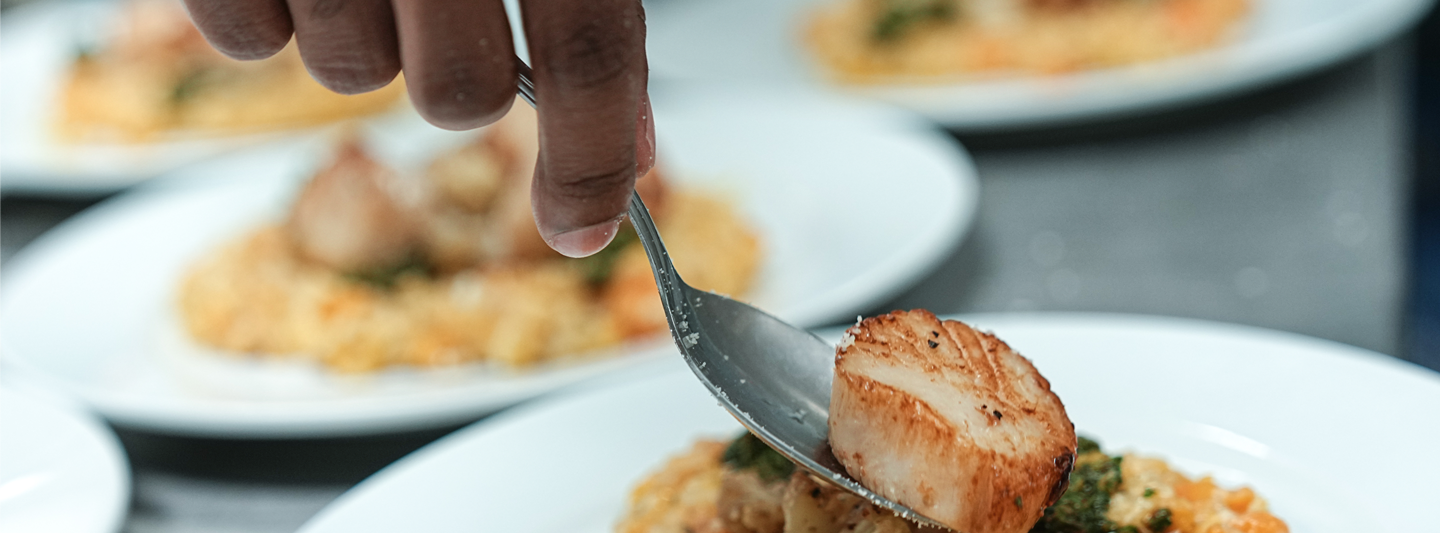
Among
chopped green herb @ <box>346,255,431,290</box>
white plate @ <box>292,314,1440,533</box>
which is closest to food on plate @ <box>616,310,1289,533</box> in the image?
white plate @ <box>292,314,1440,533</box>

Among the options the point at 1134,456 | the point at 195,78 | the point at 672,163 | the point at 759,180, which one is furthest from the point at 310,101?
the point at 1134,456

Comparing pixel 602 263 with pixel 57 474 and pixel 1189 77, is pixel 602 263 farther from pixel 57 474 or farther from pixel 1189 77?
pixel 1189 77

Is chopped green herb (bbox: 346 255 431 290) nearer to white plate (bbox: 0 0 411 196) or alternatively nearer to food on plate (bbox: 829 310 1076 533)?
white plate (bbox: 0 0 411 196)

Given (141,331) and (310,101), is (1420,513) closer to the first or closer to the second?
(141,331)

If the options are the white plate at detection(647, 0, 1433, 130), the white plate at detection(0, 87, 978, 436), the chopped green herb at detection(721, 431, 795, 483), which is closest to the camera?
the chopped green herb at detection(721, 431, 795, 483)

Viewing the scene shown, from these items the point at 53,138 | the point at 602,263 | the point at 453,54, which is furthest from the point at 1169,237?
the point at 53,138

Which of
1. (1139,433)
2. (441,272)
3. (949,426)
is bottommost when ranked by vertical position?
(441,272)

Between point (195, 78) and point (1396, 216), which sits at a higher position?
point (1396, 216)
